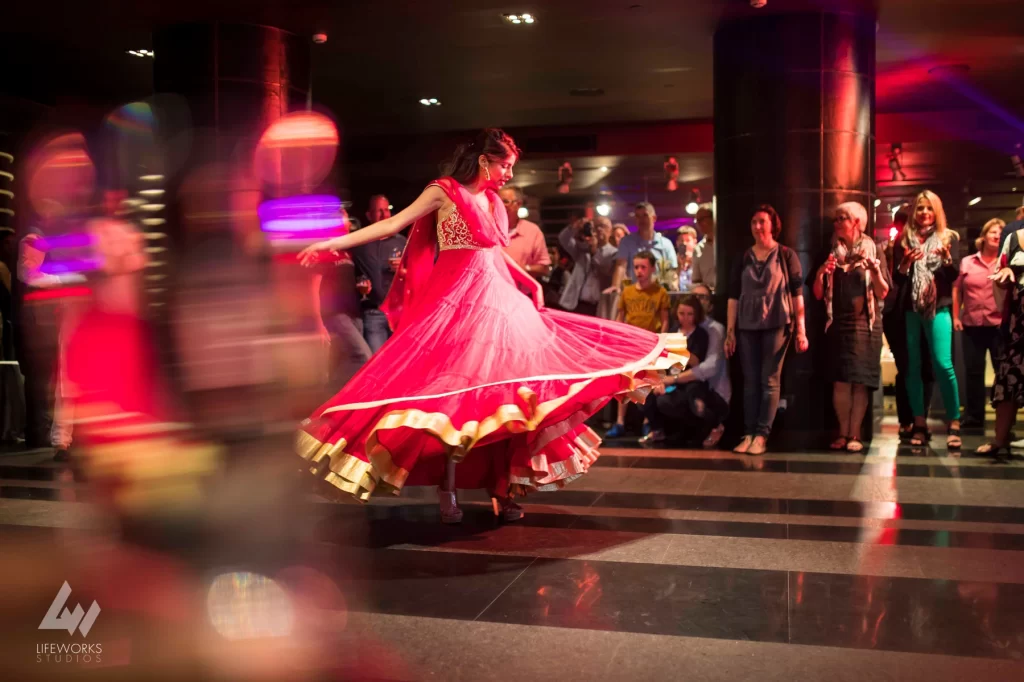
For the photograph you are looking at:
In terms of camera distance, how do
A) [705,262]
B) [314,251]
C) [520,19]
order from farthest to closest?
[705,262], [520,19], [314,251]

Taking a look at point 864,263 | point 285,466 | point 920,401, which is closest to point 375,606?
point 285,466

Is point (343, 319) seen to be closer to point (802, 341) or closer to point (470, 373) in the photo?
point (802, 341)

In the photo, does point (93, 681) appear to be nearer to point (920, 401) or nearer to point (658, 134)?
point (920, 401)

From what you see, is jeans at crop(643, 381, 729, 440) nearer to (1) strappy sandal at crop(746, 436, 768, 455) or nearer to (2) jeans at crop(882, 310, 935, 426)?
(1) strappy sandal at crop(746, 436, 768, 455)

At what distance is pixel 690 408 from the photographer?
23.7 ft

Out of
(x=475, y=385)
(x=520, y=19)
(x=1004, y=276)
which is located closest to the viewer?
(x=475, y=385)

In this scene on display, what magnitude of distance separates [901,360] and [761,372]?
1325 millimetres

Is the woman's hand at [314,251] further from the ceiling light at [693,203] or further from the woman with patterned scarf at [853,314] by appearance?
the ceiling light at [693,203]

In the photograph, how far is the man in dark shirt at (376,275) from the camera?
25.2 feet

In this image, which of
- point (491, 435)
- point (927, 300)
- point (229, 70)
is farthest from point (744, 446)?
point (229, 70)

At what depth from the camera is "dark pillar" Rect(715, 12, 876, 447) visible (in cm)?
719

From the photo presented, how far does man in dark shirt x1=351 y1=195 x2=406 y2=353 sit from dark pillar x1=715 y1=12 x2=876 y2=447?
2791 millimetres

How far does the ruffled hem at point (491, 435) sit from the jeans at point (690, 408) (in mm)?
2983

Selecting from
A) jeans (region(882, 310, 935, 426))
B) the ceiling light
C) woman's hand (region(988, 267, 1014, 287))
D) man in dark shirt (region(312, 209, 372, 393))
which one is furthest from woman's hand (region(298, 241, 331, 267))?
the ceiling light
